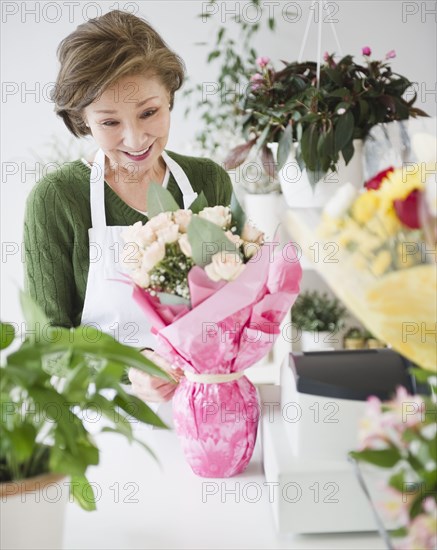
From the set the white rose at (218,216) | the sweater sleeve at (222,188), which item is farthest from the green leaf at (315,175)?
the white rose at (218,216)

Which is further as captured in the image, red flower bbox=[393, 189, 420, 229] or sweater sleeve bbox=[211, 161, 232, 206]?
sweater sleeve bbox=[211, 161, 232, 206]

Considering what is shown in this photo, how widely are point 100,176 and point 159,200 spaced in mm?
646

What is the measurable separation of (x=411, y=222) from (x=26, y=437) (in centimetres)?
39

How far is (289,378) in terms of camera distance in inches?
40.6

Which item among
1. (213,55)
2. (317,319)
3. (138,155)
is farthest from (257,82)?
(317,319)

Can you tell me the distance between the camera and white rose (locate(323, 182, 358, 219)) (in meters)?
0.67

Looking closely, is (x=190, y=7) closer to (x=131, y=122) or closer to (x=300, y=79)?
(x=300, y=79)

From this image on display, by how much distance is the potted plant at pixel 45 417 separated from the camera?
0.71m

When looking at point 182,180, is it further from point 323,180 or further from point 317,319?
point 317,319

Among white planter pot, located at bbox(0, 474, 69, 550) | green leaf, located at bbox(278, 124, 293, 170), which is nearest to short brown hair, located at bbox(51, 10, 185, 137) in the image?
green leaf, located at bbox(278, 124, 293, 170)

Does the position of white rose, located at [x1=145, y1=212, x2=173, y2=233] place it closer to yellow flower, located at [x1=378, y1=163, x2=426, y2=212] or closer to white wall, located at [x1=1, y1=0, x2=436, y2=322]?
yellow flower, located at [x1=378, y1=163, x2=426, y2=212]

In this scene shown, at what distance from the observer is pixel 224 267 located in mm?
960

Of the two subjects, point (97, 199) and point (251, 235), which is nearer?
point (251, 235)

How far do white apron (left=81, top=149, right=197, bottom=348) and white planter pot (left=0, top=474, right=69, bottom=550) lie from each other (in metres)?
0.82
